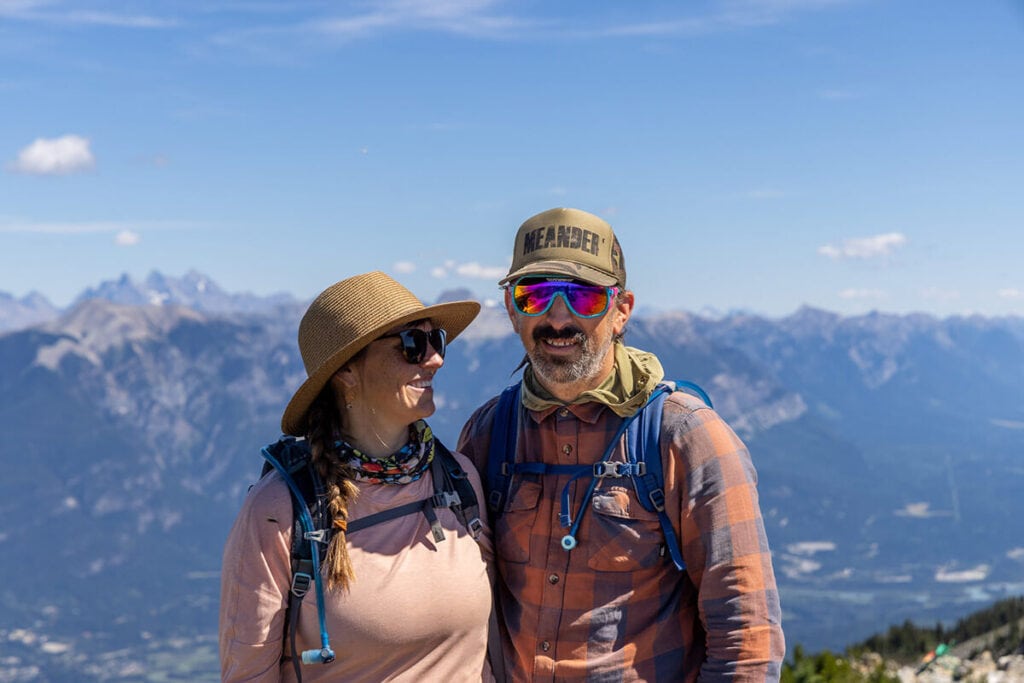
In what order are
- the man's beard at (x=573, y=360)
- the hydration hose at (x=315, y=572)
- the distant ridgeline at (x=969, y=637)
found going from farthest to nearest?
the distant ridgeline at (x=969, y=637)
the man's beard at (x=573, y=360)
the hydration hose at (x=315, y=572)

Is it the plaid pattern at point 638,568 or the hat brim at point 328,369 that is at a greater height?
the hat brim at point 328,369

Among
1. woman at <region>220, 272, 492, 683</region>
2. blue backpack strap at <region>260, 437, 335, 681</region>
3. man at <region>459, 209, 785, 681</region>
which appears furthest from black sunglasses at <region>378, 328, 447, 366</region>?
blue backpack strap at <region>260, 437, 335, 681</region>

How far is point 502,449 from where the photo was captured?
20.3ft

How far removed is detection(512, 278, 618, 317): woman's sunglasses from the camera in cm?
586

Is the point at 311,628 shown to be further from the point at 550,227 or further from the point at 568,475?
the point at 550,227

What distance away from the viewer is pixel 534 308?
19.5ft

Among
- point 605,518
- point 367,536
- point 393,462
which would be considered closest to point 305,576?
point 367,536

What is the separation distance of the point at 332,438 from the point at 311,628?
99 cm

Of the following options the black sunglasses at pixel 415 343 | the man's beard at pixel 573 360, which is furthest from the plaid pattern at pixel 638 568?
the black sunglasses at pixel 415 343

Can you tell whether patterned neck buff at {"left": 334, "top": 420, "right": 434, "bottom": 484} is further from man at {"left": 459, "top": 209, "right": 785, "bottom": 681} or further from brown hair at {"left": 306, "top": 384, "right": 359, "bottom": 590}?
man at {"left": 459, "top": 209, "right": 785, "bottom": 681}

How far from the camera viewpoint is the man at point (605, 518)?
5297mm

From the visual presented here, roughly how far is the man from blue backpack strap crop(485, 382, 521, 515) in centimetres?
5

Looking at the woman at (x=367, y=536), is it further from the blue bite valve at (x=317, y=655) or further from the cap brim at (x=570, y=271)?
the cap brim at (x=570, y=271)

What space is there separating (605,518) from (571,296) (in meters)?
1.24
